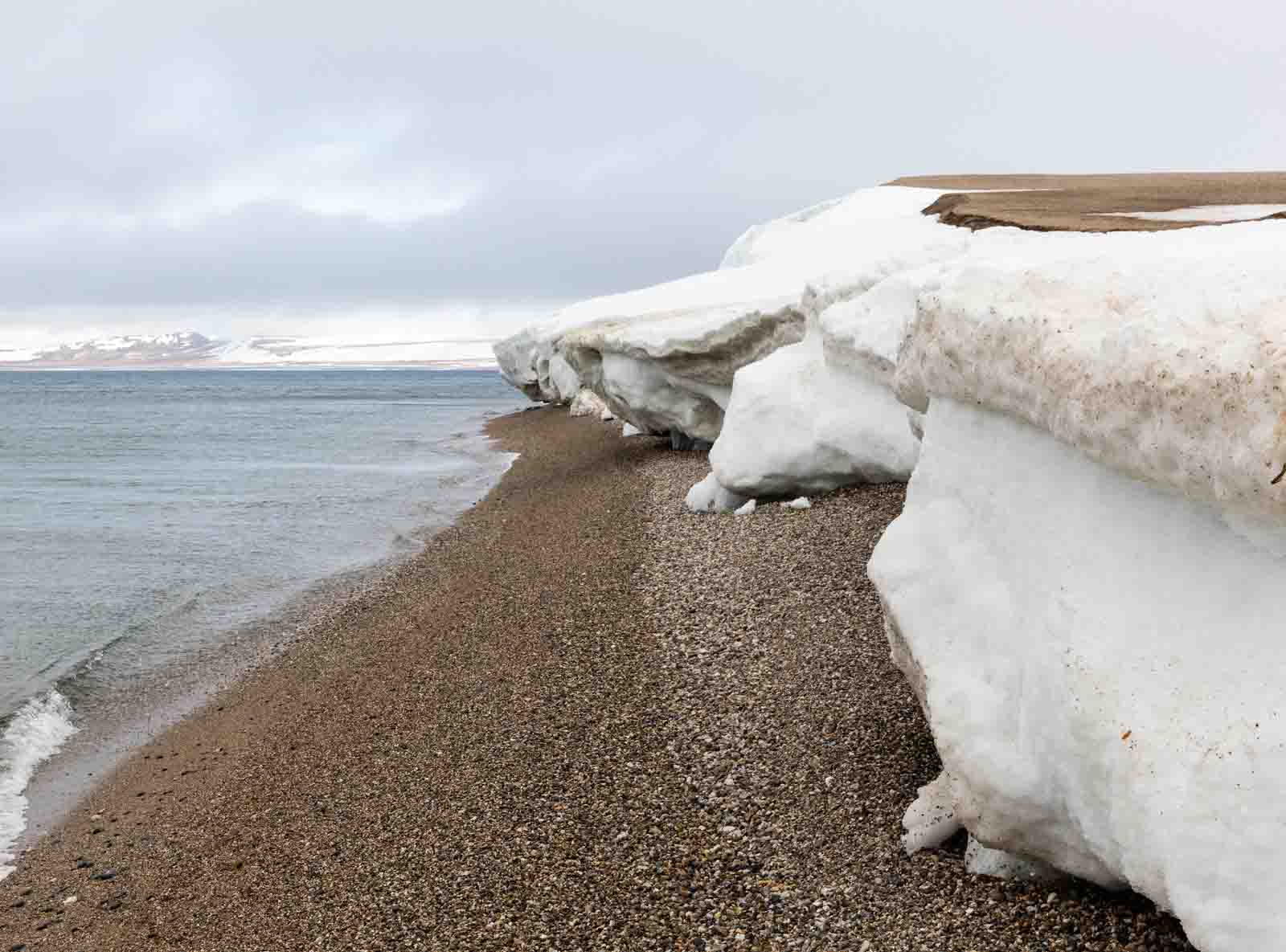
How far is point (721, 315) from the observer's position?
2056cm

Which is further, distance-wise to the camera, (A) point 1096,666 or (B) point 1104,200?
(B) point 1104,200

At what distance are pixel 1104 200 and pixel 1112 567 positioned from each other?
21025mm

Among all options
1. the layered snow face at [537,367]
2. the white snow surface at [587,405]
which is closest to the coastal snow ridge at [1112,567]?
the layered snow face at [537,367]

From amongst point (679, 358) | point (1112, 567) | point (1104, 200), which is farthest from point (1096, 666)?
point (1104, 200)

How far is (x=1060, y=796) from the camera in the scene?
5000 millimetres

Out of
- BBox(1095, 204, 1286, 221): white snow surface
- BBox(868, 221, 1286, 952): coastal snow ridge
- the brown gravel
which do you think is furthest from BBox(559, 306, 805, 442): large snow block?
BBox(868, 221, 1286, 952): coastal snow ridge

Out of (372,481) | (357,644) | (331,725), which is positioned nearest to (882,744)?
(331,725)

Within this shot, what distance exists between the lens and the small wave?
9.73 m

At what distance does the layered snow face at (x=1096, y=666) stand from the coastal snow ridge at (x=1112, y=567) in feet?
0.03

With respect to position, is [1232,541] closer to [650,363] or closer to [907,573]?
[907,573]

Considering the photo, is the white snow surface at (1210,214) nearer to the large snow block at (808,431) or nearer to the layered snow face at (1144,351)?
the large snow block at (808,431)

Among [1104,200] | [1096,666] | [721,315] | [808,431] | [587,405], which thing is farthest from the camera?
[587,405]

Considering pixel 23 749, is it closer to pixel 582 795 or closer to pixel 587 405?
pixel 582 795

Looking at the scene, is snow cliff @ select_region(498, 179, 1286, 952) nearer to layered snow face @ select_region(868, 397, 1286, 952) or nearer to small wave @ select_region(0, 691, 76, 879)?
layered snow face @ select_region(868, 397, 1286, 952)
